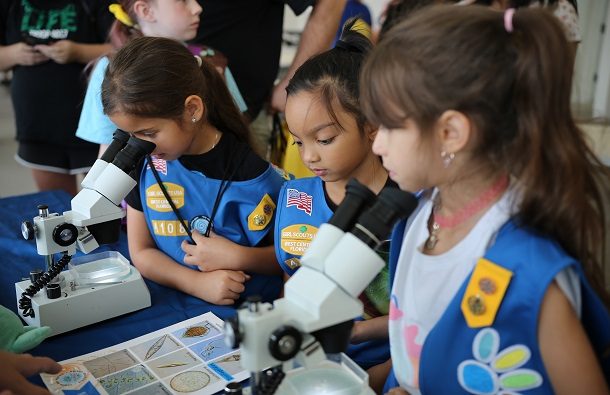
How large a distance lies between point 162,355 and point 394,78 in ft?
2.19

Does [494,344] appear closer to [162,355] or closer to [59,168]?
[162,355]

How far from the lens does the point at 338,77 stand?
1.17 meters

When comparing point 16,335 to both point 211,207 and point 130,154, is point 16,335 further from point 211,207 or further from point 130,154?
point 211,207

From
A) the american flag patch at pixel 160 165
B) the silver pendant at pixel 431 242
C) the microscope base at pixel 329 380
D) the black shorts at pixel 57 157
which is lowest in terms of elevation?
the black shorts at pixel 57 157

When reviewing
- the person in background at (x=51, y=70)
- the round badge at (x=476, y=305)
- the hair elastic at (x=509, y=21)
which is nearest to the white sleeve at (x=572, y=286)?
the round badge at (x=476, y=305)

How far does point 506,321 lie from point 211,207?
32.3 inches

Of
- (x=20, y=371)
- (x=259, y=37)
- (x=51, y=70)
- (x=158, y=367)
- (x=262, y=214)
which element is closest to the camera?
(x=20, y=371)

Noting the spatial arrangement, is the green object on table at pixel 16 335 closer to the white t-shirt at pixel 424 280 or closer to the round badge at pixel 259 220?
the round badge at pixel 259 220

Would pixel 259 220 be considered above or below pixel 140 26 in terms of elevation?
below

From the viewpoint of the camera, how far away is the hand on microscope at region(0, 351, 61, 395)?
859mm

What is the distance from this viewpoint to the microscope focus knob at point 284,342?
673 mm

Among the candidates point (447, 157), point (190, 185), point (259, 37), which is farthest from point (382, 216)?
point (259, 37)

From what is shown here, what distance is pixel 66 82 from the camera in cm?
249

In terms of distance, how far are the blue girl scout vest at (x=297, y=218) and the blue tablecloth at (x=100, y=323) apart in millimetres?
182
